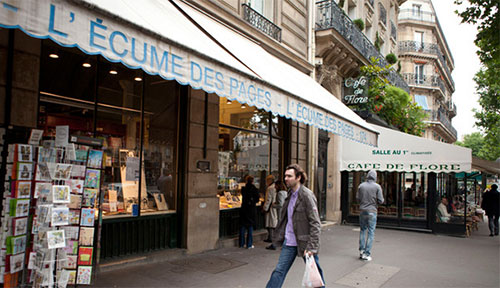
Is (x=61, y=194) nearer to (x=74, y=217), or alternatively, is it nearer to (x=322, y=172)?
(x=74, y=217)

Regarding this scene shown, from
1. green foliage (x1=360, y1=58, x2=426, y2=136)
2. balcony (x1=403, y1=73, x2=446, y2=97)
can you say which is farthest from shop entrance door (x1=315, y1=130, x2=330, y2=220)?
balcony (x1=403, y1=73, x2=446, y2=97)

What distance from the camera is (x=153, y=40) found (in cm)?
389

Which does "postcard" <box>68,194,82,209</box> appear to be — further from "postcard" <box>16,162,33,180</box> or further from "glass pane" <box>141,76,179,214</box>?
"glass pane" <box>141,76,179,214</box>

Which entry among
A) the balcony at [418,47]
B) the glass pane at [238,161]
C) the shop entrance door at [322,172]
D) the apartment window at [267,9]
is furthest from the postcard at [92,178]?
the balcony at [418,47]

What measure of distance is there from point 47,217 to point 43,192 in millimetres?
276

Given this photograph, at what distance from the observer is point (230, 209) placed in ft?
28.0

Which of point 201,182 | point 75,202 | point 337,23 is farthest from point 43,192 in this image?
point 337,23

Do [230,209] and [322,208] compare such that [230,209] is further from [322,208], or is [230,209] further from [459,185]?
[459,185]

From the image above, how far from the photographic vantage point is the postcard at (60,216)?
4066mm

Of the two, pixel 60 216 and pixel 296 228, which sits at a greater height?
pixel 60 216

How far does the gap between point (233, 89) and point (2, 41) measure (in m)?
2.90

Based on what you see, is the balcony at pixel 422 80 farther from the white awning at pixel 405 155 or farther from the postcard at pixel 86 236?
the postcard at pixel 86 236

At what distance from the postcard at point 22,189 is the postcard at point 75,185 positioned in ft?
1.29

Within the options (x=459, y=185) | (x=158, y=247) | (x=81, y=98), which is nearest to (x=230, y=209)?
(x=158, y=247)
